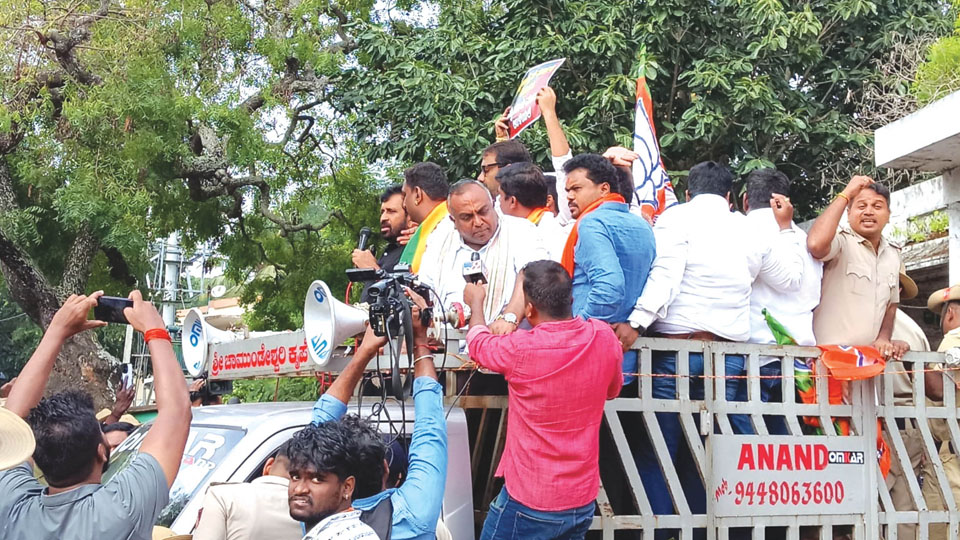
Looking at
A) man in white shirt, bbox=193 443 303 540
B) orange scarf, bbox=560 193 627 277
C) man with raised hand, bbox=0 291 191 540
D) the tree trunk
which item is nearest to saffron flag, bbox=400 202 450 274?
orange scarf, bbox=560 193 627 277

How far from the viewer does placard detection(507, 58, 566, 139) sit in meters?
5.81

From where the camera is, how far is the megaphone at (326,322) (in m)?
3.72

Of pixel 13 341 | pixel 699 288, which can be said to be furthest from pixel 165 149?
pixel 13 341

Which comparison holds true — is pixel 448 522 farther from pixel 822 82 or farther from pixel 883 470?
pixel 822 82

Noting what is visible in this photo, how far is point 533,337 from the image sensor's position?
355cm

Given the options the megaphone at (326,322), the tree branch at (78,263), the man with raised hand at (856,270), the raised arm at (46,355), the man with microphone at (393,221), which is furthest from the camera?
the tree branch at (78,263)

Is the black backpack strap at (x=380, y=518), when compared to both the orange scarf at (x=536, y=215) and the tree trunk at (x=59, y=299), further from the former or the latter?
the tree trunk at (x=59, y=299)

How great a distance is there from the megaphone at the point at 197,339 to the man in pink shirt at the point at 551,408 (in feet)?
6.91

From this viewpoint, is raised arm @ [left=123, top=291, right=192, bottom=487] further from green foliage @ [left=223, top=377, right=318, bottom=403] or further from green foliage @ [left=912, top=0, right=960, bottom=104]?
green foliage @ [left=912, top=0, right=960, bottom=104]

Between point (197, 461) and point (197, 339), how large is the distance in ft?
5.54

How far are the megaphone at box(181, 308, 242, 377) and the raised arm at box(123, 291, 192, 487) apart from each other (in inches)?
101

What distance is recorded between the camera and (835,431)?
4461 mm

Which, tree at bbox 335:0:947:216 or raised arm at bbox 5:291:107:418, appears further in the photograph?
tree at bbox 335:0:947:216

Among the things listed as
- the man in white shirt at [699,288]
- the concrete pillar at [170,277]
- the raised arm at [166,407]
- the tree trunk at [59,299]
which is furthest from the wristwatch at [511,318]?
the concrete pillar at [170,277]
